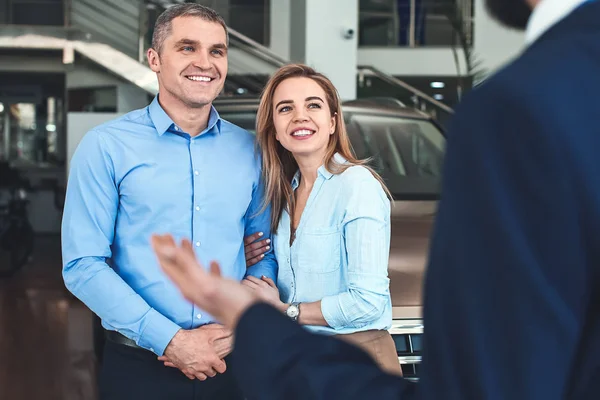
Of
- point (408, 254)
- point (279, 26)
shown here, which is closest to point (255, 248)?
point (408, 254)

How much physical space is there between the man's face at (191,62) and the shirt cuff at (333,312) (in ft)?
1.88

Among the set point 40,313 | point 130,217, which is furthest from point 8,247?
point 130,217

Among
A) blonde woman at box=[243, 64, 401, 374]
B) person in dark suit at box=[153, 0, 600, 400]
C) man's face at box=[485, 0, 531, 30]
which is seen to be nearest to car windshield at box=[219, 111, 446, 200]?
blonde woman at box=[243, 64, 401, 374]

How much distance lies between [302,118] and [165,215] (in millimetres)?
390

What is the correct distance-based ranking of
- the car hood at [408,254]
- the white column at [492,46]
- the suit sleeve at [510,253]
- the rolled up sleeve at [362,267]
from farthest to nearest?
the white column at [492,46] < the car hood at [408,254] < the rolled up sleeve at [362,267] < the suit sleeve at [510,253]

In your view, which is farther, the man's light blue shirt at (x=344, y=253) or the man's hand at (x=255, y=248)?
the man's hand at (x=255, y=248)

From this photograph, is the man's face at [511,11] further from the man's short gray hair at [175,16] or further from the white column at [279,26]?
the white column at [279,26]

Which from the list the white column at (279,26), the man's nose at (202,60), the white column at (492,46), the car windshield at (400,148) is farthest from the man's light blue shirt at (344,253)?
the white column at (492,46)

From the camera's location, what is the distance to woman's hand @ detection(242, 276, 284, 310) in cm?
162

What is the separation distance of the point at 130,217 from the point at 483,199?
53.1 inches

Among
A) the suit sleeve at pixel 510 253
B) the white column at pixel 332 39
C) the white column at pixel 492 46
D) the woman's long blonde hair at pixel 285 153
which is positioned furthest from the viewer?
the white column at pixel 492 46

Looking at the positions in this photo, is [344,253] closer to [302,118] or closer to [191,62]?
[302,118]

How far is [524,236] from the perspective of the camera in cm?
47

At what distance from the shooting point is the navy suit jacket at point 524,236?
47cm
